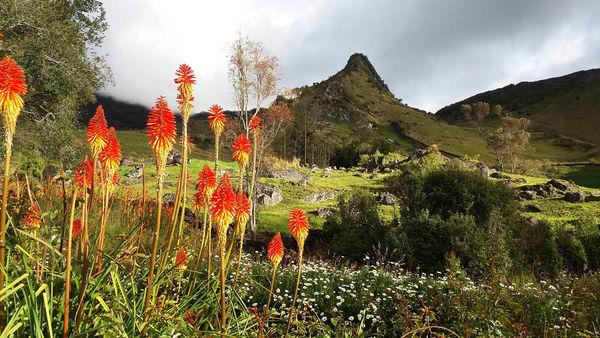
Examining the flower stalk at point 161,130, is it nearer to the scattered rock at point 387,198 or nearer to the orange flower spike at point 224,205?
the orange flower spike at point 224,205

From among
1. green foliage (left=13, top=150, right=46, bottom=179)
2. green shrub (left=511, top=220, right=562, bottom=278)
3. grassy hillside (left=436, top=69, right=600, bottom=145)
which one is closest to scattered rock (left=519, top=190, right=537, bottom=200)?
green shrub (left=511, top=220, right=562, bottom=278)

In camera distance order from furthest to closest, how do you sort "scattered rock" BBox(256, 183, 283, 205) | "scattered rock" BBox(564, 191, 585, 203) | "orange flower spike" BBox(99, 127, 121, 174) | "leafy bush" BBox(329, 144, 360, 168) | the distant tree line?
"leafy bush" BBox(329, 144, 360, 168) → "scattered rock" BBox(564, 191, 585, 203) → "scattered rock" BBox(256, 183, 283, 205) → the distant tree line → "orange flower spike" BBox(99, 127, 121, 174)

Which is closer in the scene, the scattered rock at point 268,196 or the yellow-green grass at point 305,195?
the yellow-green grass at point 305,195

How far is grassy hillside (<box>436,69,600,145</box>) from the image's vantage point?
126m

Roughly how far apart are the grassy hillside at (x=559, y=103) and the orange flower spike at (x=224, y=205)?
136926mm

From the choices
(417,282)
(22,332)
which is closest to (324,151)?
(417,282)

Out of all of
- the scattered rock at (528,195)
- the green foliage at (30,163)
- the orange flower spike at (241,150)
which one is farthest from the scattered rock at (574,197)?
the green foliage at (30,163)

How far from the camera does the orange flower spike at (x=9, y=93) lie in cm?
185

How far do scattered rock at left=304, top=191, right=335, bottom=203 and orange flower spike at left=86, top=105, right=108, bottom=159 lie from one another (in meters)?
22.4

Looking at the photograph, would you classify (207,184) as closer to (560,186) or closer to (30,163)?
(30,163)

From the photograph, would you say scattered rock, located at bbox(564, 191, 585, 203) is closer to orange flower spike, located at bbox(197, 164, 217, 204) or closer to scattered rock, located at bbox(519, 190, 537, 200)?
scattered rock, located at bbox(519, 190, 537, 200)

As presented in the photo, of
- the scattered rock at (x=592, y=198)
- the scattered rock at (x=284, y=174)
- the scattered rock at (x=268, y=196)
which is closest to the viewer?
the scattered rock at (x=268, y=196)

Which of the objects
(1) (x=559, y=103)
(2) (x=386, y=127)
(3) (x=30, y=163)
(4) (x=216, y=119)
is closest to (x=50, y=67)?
(3) (x=30, y=163)

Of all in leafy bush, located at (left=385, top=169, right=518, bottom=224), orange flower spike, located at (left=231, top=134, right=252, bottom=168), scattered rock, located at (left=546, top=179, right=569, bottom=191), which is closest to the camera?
orange flower spike, located at (left=231, top=134, right=252, bottom=168)
